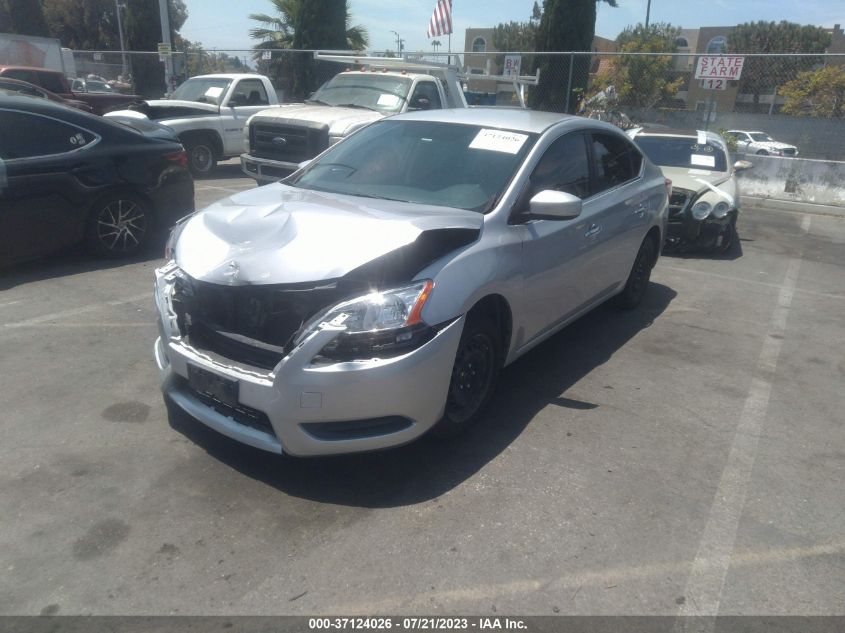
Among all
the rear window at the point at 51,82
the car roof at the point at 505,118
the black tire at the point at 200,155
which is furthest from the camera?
the rear window at the point at 51,82

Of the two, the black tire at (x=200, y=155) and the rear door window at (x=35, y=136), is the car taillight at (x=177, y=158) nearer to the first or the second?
the rear door window at (x=35, y=136)

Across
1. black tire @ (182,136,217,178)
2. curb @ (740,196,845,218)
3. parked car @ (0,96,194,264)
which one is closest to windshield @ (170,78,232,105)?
black tire @ (182,136,217,178)

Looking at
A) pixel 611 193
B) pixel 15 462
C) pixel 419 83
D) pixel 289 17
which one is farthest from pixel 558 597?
pixel 289 17

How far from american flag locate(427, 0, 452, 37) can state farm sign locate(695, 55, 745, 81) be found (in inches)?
237

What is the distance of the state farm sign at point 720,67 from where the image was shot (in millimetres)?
14242

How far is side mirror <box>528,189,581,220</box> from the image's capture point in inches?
162

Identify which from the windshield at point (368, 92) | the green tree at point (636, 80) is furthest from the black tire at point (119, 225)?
the green tree at point (636, 80)

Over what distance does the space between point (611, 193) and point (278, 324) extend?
3.14 meters

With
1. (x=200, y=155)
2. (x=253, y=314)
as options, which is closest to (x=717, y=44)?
(x=200, y=155)

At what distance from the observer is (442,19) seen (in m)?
17.6

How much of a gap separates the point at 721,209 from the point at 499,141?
16.7ft

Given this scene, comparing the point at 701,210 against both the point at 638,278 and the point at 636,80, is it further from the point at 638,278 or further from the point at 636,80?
the point at 636,80

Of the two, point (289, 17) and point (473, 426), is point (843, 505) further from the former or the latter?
point (289, 17)

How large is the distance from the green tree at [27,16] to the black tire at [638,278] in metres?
37.8
